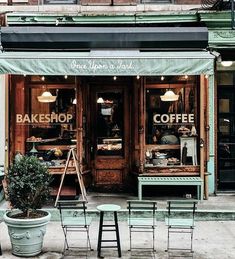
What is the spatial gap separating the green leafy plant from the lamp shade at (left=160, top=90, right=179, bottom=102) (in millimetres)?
4211

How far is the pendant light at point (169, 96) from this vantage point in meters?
10.6

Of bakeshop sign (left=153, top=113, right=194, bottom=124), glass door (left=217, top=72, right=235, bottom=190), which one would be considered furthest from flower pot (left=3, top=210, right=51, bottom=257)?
glass door (left=217, top=72, right=235, bottom=190)

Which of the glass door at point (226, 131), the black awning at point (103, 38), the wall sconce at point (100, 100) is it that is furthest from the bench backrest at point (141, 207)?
the black awning at point (103, 38)

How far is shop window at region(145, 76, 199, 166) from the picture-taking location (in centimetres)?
1053

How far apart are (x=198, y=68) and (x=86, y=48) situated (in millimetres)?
2546

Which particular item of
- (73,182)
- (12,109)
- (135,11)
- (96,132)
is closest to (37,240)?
(73,182)

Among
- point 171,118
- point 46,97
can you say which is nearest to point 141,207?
point 171,118

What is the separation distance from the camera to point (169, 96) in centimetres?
1061

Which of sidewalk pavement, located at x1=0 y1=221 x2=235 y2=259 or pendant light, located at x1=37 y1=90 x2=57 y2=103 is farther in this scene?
pendant light, located at x1=37 y1=90 x2=57 y2=103

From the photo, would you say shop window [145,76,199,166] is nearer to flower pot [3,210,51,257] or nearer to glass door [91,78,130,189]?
glass door [91,78,130,189]

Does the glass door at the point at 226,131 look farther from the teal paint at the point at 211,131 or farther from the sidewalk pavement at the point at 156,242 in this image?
the sidewalk pavement at the point at 156,242

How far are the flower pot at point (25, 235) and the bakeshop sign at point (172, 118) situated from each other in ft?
14.3

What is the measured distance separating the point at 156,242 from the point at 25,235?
88.1 inches

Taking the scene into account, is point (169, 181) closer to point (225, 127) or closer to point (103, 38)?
point (225, 127)
